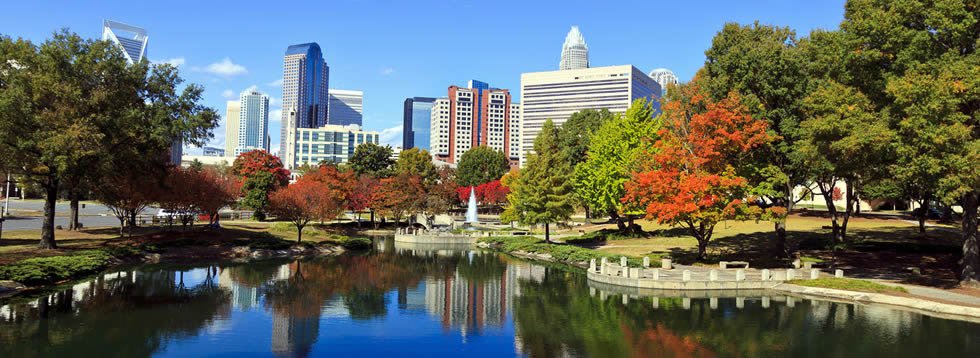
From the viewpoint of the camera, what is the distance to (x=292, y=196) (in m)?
54.1

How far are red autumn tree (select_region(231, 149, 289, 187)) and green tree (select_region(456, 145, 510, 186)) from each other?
1608 inches

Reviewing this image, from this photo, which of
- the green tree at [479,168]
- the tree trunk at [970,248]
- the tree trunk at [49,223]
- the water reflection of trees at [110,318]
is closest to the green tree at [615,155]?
the tree trunk at [970,248]

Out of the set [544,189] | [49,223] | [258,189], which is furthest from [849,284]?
[258,189]

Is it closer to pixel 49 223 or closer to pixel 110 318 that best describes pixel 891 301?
pixel 110 318

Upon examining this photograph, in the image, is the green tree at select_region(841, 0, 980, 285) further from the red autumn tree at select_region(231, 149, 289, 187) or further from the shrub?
the red autumn tree at select_region(231, 149, 289, 187)

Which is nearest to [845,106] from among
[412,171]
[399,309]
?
[399,309]

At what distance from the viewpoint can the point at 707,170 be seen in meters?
38.5

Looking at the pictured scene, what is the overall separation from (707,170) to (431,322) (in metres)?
22.9

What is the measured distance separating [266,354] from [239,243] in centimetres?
3273

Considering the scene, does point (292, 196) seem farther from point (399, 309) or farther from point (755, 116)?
point (755, 116)

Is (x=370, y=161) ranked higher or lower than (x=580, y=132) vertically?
lower

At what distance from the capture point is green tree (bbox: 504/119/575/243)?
5462 cm

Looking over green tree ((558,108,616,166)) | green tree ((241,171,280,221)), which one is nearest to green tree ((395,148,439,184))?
green tree ((241,171,280,221))

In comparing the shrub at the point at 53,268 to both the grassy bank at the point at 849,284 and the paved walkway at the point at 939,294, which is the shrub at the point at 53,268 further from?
the paved walkway at the point at 939,294
